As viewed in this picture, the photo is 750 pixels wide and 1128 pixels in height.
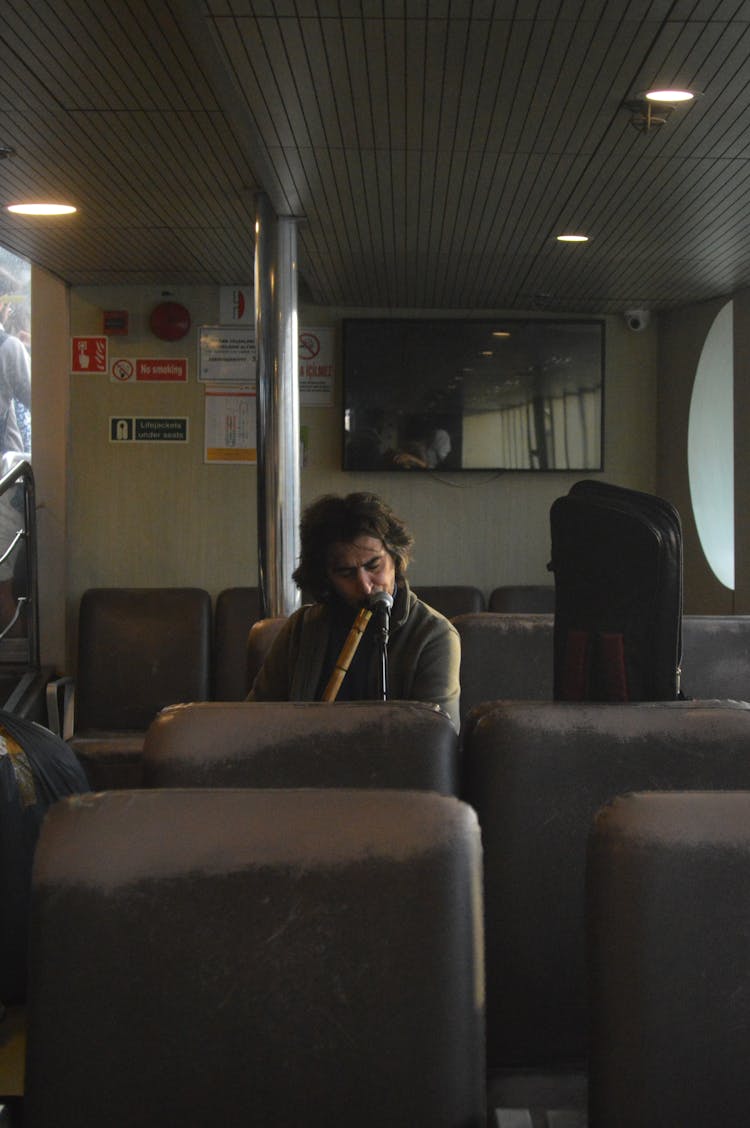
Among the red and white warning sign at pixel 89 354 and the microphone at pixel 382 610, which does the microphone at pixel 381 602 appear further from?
the red and white warning sign at pixel 89 354

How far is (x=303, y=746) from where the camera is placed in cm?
210

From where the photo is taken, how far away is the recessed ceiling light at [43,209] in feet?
16.8

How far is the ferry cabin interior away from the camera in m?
1.38

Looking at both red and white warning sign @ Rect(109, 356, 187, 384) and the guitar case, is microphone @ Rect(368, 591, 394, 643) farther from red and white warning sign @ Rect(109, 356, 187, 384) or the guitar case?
red and white warning sign @ Rect(109, 356, 187, 384)

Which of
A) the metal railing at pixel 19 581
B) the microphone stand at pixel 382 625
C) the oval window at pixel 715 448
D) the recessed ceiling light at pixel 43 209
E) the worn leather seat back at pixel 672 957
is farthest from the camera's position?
the oval window at pixel 715 448

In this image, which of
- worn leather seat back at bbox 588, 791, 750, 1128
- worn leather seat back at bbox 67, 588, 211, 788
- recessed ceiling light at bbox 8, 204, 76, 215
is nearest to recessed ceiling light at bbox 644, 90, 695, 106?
recessed ceiling light at bbox 8, 204, 76, 215

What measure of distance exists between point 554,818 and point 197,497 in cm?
502

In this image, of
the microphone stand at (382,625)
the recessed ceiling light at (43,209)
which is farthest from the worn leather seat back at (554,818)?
the recessed ceiling light at (43,209)

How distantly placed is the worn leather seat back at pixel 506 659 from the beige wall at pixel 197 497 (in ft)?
7.98

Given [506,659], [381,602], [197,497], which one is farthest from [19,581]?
[381,602]

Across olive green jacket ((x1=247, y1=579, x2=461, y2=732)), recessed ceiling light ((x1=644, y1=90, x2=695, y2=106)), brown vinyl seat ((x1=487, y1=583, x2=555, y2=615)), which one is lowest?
brown vinyl seat ((x1=487, y1=583, x2=555, y2=615))

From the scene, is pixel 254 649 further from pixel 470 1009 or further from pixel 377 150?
pixel 470 1009

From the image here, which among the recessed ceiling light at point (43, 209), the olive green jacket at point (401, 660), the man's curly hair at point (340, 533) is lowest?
the olive green jacket at point (401, 660)

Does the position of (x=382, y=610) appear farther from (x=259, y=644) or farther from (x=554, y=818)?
(x=554, y=818)
